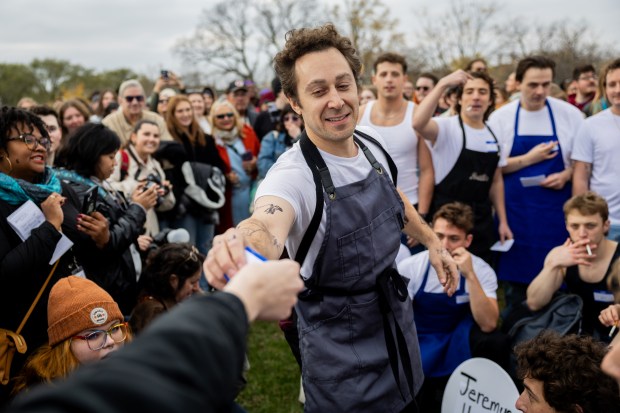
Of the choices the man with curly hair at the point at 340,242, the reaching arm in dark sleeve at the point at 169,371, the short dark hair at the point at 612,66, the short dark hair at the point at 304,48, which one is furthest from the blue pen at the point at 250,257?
the short dark hair at the point at 612,66

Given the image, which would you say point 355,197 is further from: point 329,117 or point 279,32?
point 279,32

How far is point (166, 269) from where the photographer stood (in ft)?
12.0

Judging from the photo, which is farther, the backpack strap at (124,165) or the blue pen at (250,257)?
the backpack strap at (124,165)

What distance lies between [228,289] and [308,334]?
129 centimetres

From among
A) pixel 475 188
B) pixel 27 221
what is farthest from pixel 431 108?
pixel 27 221

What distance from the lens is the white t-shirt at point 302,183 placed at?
Answer: 6.81ft

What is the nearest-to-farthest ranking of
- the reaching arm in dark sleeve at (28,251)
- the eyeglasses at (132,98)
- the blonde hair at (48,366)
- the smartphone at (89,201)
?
the blonde hair at (48,366), the reaching arm in dark sleeve at (28,251), the smartphone at (89,201), the eyeglasses at (132,98)

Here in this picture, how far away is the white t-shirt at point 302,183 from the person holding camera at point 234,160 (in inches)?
173

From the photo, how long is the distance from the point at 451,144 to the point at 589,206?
4.08ft

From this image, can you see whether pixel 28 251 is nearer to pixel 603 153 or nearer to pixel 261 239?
pixel 261 239

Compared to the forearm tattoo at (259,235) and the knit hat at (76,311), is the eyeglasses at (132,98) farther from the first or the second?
the forearm tattoo at (259,235)

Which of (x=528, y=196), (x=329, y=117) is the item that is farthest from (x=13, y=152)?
(x=528, y=196)

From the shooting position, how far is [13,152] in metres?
2.96

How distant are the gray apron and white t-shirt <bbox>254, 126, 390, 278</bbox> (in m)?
0.04
